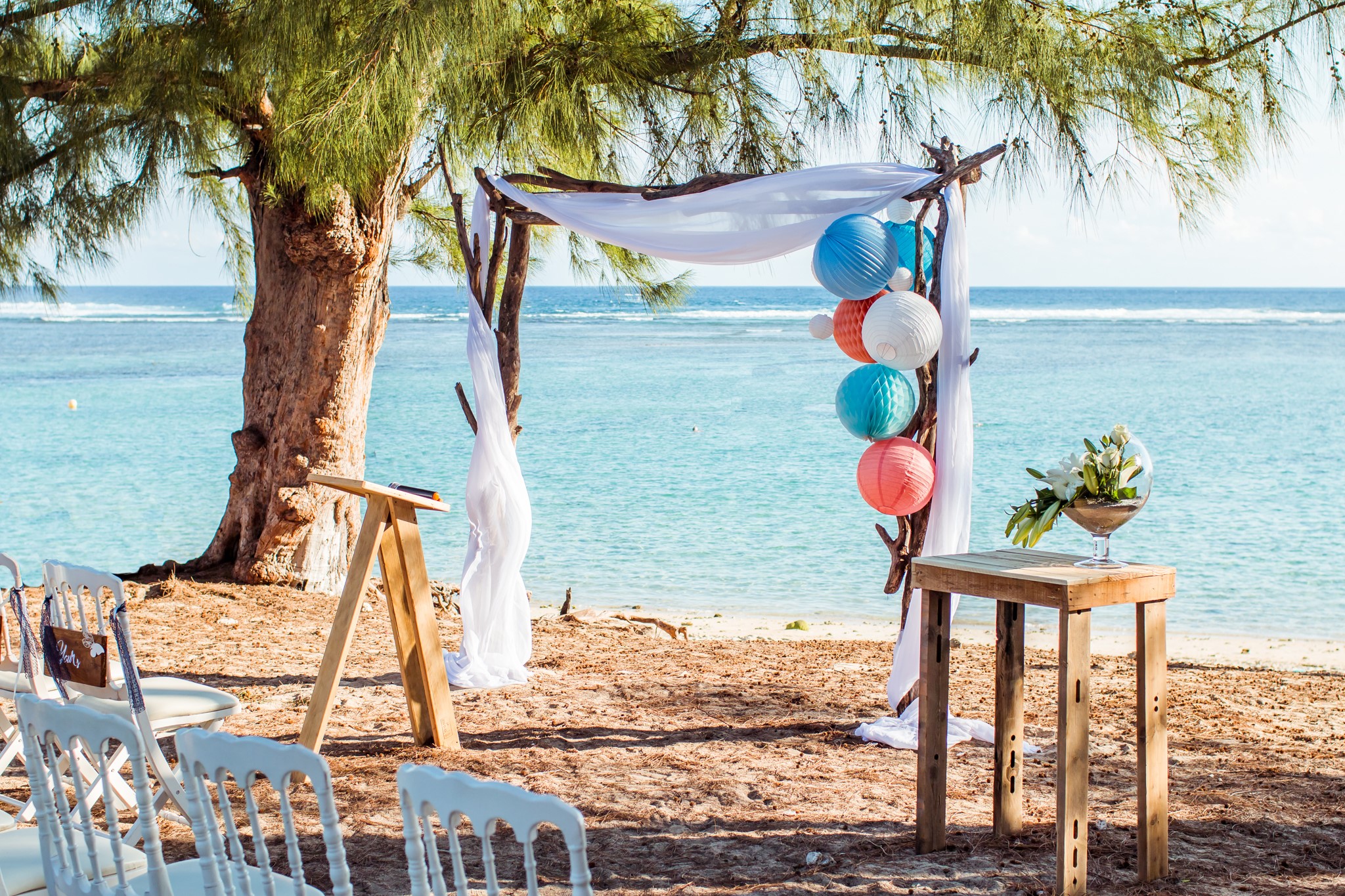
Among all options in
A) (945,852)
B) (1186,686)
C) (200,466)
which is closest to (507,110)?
(945,852)

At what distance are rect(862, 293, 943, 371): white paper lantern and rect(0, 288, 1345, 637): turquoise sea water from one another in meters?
3.60

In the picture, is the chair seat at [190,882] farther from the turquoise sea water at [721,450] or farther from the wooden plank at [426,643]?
the turquoise sea water at [721,450]

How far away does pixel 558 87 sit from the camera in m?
4.25

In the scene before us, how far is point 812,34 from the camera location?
166 inches

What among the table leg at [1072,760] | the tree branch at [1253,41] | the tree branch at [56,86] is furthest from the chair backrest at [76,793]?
the tree branch at [1253,41]

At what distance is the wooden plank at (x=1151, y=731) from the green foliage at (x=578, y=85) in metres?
2.09

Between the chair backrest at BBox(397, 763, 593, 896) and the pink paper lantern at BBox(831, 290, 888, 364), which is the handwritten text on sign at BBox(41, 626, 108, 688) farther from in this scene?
the pink paper lantern at BBox(831, 290, 888, 364)

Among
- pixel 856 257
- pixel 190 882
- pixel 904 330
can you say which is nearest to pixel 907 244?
pixel 856 257

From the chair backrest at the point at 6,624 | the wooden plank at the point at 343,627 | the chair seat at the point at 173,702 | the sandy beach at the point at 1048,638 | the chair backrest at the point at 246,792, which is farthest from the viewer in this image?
the sandy beach at the point at 1048,638

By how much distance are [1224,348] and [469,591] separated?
1062 inches

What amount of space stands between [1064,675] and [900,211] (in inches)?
70.0

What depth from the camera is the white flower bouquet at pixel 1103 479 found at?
8.16 feet

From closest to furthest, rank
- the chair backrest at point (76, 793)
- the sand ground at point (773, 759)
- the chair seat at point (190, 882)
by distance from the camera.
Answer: the chair backrest at point (76, 793), the chair seat at point (190, 882), the sand ground at point (773, 759)

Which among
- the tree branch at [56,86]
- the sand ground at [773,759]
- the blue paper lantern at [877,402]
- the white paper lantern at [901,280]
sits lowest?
the sand ground at [773,759]
